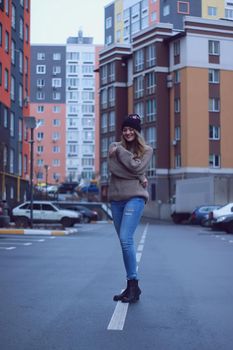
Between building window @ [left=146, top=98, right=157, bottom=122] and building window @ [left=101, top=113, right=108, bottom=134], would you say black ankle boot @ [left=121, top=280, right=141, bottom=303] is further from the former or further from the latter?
building window @ [left=101, top=113, right=108, bottom=134]

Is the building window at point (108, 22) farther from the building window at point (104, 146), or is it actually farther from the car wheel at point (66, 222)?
the car wheel at point (66, 222)

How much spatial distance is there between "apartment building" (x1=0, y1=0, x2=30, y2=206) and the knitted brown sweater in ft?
121

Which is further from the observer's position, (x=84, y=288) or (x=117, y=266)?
(x=117, y=266)

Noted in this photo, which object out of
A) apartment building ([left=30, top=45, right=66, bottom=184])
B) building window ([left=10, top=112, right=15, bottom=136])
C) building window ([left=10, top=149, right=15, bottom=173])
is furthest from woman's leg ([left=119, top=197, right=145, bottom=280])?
building window ([left=10, top=112, right=15, bottom=136])

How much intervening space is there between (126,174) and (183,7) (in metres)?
→ 63.1

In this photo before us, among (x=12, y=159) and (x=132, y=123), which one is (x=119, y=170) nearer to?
(x=132, y=123)

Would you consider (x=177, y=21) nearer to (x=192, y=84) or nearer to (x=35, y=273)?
(x=192, y=84)

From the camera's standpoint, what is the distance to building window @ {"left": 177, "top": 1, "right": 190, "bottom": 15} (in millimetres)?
65125

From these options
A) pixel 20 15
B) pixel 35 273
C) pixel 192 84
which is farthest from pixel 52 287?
pixel 192 84

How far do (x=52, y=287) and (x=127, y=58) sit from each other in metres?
65.5

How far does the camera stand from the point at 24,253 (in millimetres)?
13148


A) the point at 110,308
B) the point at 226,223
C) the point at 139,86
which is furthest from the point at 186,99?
the point at 110,308

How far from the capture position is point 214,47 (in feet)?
198

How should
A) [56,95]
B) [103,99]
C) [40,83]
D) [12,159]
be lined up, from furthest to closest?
1. [103,99]
2. [56,95]
3. [12,159]
4. [40,83]
